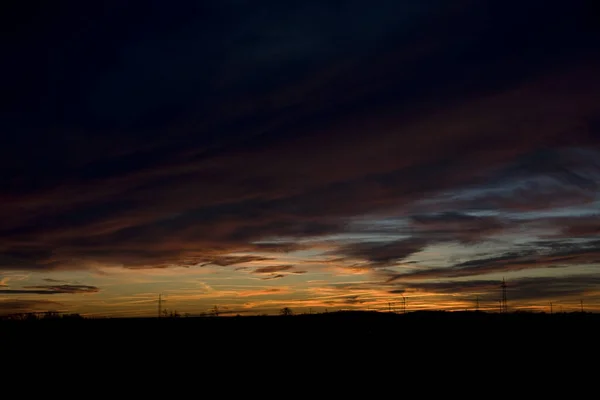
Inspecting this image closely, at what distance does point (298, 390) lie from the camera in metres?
26.5

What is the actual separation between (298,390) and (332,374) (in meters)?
5.12

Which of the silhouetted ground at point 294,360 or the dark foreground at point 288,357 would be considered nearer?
the silhouetted ground at point 294,360

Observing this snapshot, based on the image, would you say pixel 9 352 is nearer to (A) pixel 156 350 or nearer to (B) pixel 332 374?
(A) pixel 156 350

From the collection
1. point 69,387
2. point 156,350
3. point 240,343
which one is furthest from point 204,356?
point 69,387

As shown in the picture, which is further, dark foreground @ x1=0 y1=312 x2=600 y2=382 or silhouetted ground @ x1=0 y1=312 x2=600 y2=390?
dark foreground @ x1=0 y1=312 x2=600 y2=382

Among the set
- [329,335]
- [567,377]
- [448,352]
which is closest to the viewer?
[567,377]

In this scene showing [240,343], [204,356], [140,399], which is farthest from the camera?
[240,343]

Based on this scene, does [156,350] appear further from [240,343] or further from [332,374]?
[332,374]

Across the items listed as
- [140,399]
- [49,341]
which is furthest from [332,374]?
[49,341]

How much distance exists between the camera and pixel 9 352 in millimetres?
40500

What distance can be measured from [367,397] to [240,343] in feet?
79.1

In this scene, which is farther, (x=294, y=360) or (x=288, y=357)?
(x=288, y=357)

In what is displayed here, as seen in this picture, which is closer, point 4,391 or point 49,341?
point 4,391

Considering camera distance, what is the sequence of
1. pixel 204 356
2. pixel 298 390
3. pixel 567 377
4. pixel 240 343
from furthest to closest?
pixel 240 343, pixel 204 356, pixel 567 377, pixel 298 390
